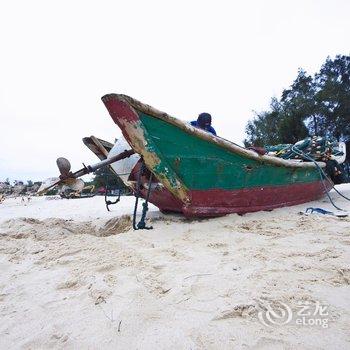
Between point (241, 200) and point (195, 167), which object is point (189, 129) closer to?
point (195, 167)

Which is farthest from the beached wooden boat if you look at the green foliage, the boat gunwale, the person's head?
the green foliage

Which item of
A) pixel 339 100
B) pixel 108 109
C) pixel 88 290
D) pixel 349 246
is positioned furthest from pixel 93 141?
pixel 339 100

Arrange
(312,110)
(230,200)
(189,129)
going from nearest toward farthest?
(189,129), (230,200), (312,110)

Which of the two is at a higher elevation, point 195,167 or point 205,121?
point 205,121

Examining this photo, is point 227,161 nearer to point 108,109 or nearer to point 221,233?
point 221,233

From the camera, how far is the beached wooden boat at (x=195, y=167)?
311 centimetres

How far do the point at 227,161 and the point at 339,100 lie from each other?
19948 millimetres

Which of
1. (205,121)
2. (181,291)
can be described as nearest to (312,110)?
(205,121)

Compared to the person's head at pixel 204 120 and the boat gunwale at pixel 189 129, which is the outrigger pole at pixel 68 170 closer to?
the boat gunwale at pixel 189 129

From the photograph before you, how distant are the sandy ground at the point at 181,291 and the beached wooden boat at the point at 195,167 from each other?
0.80 meters

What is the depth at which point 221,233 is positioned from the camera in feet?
9.44

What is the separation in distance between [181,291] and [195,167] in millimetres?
2021

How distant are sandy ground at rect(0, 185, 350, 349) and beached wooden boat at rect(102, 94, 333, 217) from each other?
0.80 metres

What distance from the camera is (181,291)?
5.15ft
